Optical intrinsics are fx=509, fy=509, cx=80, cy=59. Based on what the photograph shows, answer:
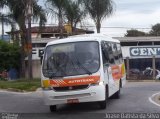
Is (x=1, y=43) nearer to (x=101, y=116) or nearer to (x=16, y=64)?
(x=16, y=64)

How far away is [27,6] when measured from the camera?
38.3 m

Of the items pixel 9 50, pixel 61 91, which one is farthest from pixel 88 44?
pixel 9 50

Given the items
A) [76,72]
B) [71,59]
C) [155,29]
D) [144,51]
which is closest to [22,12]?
[144,51]

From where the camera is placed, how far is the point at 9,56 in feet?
165

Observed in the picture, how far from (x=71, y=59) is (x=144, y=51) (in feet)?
114

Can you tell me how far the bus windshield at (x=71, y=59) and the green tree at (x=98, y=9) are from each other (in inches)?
1088

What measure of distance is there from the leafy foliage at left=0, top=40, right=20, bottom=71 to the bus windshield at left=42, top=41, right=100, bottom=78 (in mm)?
33064

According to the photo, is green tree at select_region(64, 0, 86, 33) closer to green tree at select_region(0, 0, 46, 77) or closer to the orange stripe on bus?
green tree at select_region(0, 0, 46, 77)

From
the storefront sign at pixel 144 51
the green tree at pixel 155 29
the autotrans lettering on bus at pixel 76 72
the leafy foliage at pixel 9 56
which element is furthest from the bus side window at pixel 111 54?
the green tree at pixel 155 29

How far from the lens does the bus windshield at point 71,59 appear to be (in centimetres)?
1700

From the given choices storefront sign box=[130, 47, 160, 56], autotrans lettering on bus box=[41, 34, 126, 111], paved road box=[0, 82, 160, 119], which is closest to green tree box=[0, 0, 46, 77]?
storefront sign box=[130, 47, 160, 56]

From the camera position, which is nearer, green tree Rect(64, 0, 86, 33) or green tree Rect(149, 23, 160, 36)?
green tree Rect(64, 0, 86, 33)

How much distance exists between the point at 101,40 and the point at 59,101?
3.09 m

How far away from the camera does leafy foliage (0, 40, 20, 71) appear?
50531 millimetres
